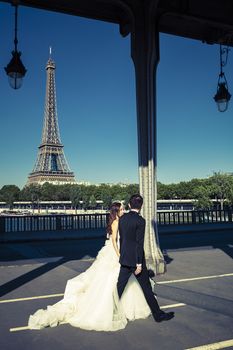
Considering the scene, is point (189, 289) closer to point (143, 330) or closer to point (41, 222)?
point (143, 330)

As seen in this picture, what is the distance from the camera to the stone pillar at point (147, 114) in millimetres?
9500

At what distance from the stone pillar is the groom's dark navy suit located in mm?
3723

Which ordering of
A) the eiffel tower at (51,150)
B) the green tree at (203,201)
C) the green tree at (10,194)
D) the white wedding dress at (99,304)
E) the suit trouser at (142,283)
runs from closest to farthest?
the white wedding dress at (99,304)
the suit trouser at (142,283)
the green tree at (203,201)
the eiffel tower at (51,150)
the green tree at (10,194)

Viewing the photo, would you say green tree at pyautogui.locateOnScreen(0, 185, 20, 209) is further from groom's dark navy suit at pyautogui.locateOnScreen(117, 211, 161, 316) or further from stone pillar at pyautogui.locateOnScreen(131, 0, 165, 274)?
groom's dark navy suit at pyautogui.locateOnScreen(117, 211, 161, 316)

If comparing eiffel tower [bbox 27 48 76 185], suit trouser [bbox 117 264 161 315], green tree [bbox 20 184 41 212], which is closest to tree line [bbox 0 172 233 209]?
green tree [bbox 20 184 41 212]

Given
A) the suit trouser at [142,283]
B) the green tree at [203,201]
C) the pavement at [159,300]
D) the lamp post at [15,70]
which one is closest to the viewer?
the pavement at [159,300]

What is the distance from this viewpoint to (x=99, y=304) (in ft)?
18.5

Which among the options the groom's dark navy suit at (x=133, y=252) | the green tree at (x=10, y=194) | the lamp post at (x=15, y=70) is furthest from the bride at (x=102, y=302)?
the green tree at (x=10, y=194)

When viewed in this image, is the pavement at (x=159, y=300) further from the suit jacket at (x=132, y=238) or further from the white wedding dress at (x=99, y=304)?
the suit jacket at (x=132, y=238)

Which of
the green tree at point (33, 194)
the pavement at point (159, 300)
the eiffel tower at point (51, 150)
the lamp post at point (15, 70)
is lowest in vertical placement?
the pavement at point (159, 300)

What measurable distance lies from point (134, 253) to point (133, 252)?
0.07 feet

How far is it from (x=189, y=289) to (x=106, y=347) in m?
3.47

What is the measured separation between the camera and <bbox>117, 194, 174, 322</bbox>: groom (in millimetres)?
5633

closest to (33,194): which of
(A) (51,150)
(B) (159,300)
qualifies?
(A) (51,150)
